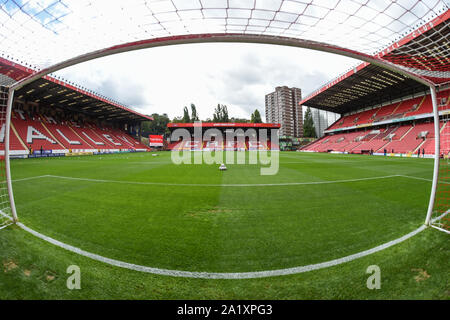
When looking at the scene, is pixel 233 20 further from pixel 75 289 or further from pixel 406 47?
pixel 75 289

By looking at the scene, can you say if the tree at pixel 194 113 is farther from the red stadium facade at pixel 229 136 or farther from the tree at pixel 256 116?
the tree at pixel 256 116

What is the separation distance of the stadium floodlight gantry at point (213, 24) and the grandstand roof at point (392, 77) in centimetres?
15

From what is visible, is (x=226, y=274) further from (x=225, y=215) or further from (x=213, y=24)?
(x=213, y=24)

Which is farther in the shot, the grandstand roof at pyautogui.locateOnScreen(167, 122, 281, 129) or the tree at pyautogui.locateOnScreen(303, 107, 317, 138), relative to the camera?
the tree at pyautogui.locateOnScreen(303, 107, 317, 138)

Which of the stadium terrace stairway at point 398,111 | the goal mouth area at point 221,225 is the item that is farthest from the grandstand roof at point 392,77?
the goal mouth area at point 221,225

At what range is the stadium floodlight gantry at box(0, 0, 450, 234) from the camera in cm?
292

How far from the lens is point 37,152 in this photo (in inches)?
1045

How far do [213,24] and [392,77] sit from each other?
115 feet

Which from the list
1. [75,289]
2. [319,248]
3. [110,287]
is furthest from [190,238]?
[319,248]

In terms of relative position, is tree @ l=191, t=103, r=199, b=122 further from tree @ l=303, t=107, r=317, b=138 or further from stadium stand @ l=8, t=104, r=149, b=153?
tree @ l=303, t=107, r=317, b=138

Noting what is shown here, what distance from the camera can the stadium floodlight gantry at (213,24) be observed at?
292 centimetres

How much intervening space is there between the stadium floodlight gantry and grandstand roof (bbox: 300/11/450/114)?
0.15 meters

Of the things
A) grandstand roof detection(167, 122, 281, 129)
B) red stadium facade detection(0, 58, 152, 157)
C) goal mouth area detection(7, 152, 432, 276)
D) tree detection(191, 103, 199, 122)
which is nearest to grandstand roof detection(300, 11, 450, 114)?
goal mouth area detection(7, 152, 432, 276)

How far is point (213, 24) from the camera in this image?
3170 millimetres
